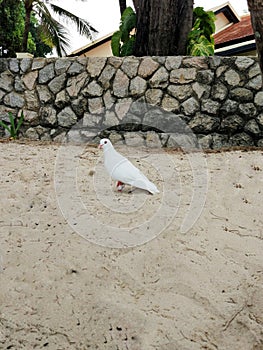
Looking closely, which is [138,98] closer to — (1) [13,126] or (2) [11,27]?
(1) [13,126]

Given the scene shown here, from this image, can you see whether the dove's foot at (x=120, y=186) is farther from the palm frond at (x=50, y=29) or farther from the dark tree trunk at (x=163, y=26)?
the palm frond at (x=50, y=29)

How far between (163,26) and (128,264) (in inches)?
166

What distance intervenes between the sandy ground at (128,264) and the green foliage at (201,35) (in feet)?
7.86

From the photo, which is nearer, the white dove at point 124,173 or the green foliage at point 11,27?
the white dove at point 124,173

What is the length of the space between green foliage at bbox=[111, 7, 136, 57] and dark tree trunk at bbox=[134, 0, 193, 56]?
0.30m

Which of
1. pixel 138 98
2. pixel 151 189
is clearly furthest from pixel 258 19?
pixel 138 98

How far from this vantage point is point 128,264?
249cm

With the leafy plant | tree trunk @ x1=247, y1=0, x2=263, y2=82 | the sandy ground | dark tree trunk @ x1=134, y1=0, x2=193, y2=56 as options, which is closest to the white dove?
the sandy ground

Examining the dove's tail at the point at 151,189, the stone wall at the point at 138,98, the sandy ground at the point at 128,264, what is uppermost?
the stone wall at the point at 138,98

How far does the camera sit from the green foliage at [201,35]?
5648 mm

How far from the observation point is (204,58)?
17.3ft

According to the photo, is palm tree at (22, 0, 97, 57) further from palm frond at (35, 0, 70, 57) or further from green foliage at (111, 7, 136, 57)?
green foliage at (111, 7, 136, 57)

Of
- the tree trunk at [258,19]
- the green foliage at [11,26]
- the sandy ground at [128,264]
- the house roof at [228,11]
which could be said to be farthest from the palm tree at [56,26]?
the tree trunk at [258,19]

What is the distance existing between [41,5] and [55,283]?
40.0ft
